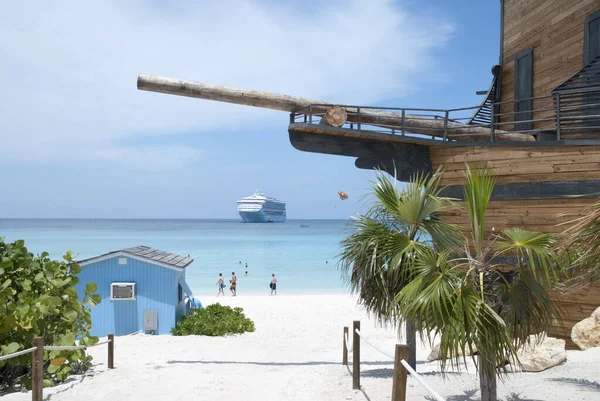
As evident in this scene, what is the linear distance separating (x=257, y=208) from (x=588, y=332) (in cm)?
15356

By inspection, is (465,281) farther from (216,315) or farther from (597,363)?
(216,315)

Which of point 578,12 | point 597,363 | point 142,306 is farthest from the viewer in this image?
point 142,306

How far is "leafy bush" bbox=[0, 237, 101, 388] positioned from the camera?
26.0ft

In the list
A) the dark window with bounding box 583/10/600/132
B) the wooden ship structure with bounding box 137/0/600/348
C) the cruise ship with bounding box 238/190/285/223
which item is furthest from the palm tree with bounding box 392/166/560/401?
the cruise ship with bounding box 238/190/285/223

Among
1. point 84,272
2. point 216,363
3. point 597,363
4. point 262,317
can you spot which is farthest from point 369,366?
point 262,317

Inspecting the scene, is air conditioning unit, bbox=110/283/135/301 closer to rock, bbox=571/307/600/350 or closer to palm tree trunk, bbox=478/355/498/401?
rock, bbox=571/307/600/350

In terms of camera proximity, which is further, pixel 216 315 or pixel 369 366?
pixel 216 315

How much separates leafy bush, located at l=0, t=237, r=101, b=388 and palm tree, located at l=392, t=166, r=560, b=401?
574 centimetres

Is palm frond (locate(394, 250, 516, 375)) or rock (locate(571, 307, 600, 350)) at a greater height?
palm frond (locate(394, 250, 516, 375))

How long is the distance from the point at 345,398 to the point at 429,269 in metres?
2.93

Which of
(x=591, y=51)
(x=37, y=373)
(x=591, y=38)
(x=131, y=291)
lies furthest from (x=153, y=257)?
(x=591, y=38)

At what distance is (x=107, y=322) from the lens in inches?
570

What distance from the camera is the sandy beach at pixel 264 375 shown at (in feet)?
24.5

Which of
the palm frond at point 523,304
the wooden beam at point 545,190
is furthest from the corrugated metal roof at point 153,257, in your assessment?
the palm frond at point 523,304
